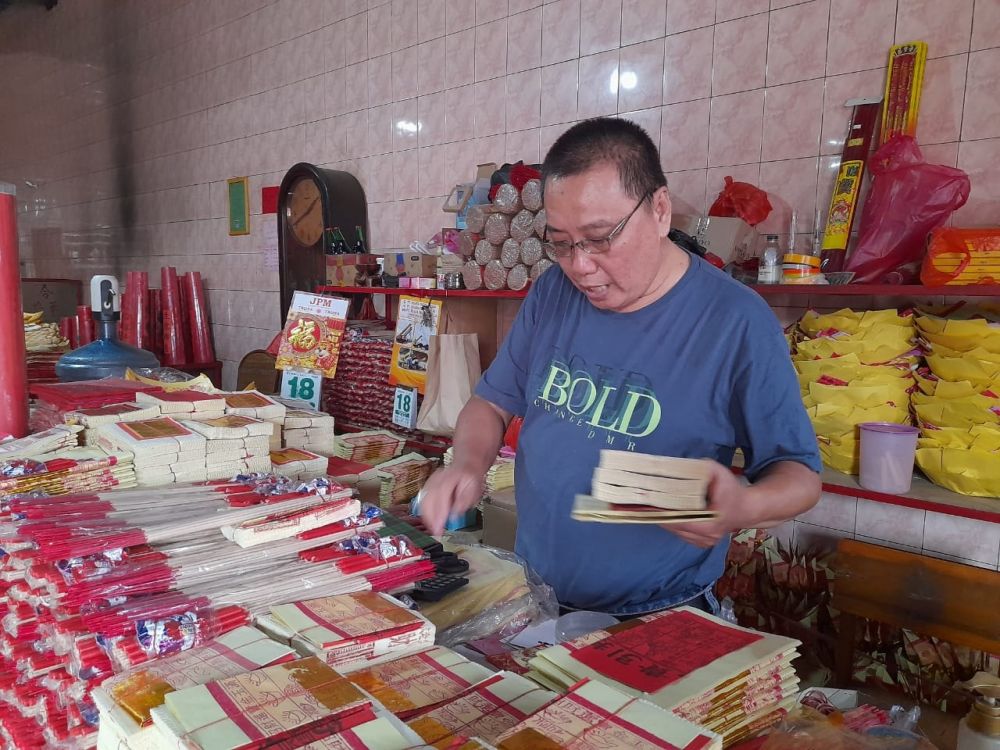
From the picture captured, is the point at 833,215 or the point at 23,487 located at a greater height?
the point at 833,215

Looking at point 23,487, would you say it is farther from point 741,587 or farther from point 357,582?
point 741,587

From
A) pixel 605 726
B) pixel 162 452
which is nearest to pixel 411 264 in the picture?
pixel 162 452

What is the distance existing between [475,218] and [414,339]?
32.1 inches

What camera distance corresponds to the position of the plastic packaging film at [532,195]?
3057mm

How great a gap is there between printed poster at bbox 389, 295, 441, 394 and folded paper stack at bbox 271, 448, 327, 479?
1.74 metres

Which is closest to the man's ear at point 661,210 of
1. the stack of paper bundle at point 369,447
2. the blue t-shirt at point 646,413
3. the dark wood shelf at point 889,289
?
the blue t-shirt at point 646,413

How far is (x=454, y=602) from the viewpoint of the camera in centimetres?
142

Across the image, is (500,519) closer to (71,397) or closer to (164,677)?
(71,397)

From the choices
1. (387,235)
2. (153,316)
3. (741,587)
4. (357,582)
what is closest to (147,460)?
(357,582)

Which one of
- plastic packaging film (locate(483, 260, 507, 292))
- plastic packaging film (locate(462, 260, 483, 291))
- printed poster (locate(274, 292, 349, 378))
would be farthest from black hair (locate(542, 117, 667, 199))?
printed poster (locate(274, 292, 349, 378))

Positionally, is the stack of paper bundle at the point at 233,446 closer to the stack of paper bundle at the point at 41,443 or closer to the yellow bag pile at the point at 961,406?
the stack of paper bundle at the point at 41,443

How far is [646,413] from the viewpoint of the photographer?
147cm

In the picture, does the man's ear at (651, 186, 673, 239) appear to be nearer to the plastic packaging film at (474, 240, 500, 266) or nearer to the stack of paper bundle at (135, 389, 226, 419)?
the stack of paper bundle at (135, 389, 226, 419)

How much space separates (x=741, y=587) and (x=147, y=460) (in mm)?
2297
